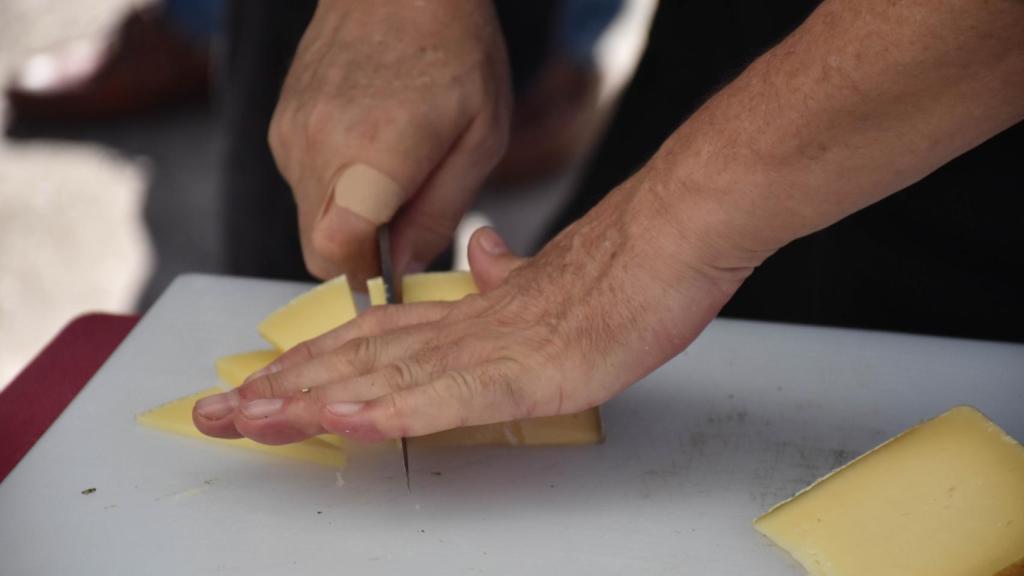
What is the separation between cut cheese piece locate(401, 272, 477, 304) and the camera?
114 centimetres

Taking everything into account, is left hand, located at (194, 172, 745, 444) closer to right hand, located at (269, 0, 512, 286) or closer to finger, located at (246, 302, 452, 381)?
finger, located at (246, 302, 452, 381)

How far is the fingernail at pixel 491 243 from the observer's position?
3.68 feet

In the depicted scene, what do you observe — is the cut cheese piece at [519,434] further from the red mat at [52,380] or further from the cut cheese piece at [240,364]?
the red mat at [52,380]

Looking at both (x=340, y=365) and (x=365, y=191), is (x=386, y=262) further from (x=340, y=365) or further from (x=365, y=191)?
(x=340, y=365)

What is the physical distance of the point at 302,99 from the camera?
1253mm

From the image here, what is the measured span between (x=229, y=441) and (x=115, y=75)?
2.19 m

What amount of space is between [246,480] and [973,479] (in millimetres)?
531

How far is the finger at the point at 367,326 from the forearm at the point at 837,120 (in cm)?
21

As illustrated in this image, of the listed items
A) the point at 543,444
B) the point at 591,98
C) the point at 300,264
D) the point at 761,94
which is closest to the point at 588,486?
the point at 543,444

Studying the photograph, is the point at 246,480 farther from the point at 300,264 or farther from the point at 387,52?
the point at 300,264

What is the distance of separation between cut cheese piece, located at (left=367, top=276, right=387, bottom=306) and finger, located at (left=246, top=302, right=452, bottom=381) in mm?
78

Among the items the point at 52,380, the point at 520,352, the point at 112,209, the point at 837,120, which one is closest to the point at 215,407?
the point at 520,352

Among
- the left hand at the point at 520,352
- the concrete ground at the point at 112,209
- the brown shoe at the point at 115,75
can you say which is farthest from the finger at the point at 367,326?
the brown shoe at the point at 115,75

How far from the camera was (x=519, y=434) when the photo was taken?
40.7 inches
